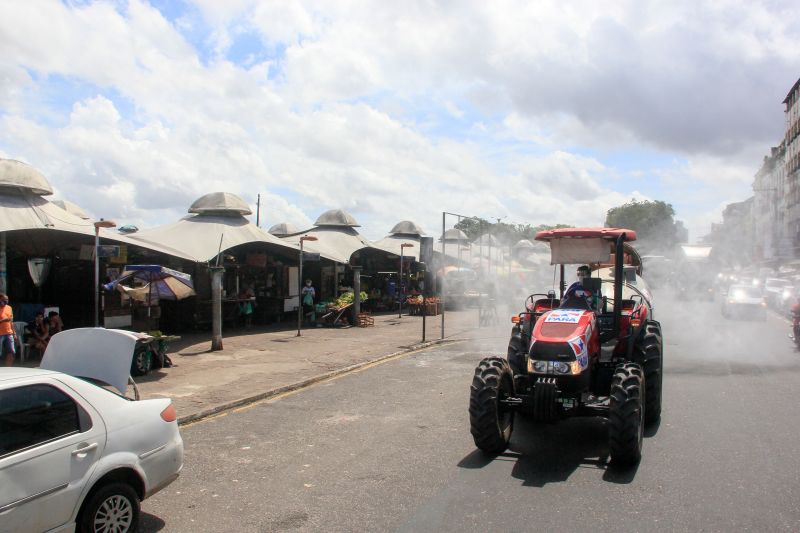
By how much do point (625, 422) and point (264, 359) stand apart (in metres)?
9.17

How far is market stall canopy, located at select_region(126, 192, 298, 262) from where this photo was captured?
16.9 metres

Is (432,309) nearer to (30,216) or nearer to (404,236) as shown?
(404,236)

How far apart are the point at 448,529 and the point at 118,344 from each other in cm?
350

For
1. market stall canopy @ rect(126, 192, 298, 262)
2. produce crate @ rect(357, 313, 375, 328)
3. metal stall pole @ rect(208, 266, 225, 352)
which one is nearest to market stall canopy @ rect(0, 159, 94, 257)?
market stall canopy @ rect(126, 192, 298, 262)

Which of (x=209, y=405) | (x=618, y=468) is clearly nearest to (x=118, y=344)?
(x=209, y=405)

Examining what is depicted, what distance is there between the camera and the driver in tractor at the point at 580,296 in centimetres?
754

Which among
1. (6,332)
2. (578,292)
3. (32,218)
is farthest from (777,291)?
(6,332)

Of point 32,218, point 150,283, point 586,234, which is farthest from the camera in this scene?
point 32,218

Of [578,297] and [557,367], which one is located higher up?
[578,297]

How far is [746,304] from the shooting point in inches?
911

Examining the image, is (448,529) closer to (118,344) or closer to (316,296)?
(118,344)

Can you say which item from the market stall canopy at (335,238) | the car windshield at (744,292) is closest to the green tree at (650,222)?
the car windshield at (744,292)

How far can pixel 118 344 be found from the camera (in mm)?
5938

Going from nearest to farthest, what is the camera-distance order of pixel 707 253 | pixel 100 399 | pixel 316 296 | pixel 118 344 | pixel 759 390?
pixel 100 399
pixel 118 344
pixel 759 390
pixel 316 296
pixel 707 253
